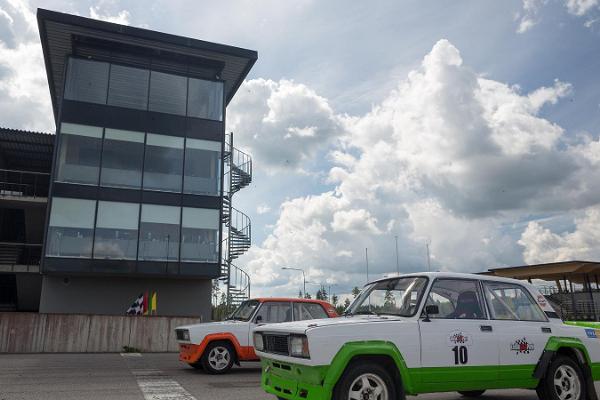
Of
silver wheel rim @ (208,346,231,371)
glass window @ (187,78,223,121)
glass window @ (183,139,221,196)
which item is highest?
glass window @ (187,78,223,121)

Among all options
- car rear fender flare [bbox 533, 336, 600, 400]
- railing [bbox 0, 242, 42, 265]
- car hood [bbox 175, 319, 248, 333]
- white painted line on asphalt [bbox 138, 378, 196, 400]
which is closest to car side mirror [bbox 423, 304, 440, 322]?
car rear fender flare [bbox 533, 336, 600, 400]

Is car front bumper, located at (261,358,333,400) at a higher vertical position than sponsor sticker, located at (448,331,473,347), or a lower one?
lower

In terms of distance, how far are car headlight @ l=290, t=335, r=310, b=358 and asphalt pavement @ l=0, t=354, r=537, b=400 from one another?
2.41 m

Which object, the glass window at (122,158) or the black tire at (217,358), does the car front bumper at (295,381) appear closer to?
the black tire at (217,358)

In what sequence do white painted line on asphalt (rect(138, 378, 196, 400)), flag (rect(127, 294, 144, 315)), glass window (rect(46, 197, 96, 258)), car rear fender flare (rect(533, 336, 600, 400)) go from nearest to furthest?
car rear fender flare (rect(533, 336, 600, 400))
white painted line on asphalt (rect(138, 378, 196, 400))
glass window (rect(46, 197, 96, 258))
flag (rect(127, 294, 144, 315))

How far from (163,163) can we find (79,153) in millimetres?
3955

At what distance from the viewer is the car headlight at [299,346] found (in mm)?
5414

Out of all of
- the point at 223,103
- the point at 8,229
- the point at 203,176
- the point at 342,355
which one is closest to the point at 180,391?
the point at 342,355

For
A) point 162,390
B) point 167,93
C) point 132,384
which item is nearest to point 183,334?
point 132,384

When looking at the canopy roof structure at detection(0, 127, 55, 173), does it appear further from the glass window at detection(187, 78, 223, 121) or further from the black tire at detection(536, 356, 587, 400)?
the black tire at detection(536, 356, 587, 400)

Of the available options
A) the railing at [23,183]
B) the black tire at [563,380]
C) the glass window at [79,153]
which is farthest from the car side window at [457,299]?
the railing at [23,183]

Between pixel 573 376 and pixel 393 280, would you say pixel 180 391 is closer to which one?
pixel 393 280

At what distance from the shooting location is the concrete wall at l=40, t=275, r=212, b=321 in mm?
23938

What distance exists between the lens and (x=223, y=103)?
90.6ft
